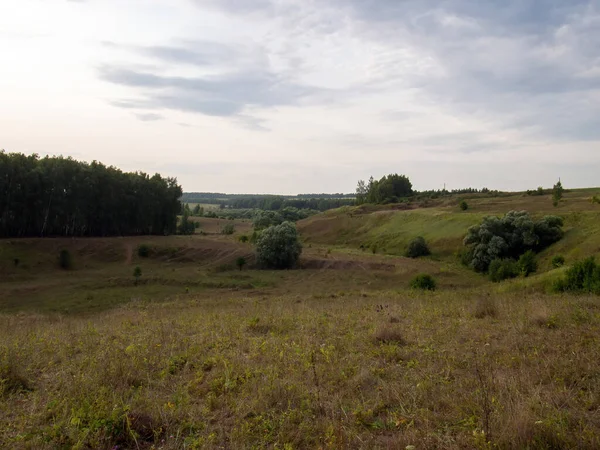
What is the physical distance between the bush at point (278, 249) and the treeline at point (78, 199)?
71.1 feet

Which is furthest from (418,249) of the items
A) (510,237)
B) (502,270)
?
(502,270)

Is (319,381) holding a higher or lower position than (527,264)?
higher

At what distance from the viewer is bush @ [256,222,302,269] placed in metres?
43.2

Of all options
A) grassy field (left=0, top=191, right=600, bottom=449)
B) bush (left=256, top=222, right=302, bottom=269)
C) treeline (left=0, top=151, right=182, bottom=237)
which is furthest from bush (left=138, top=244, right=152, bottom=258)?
grassy field (left=0, top=191, right=600, bottom=449)

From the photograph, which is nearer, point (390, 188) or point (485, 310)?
point (485, 310)

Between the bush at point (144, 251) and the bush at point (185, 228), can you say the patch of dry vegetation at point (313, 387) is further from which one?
the bush at point (185, 228)

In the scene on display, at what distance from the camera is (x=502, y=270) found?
32344mm

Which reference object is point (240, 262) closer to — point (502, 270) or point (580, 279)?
point (502, 270)

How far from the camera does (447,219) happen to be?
175 ft

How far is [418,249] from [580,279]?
97.7 ft

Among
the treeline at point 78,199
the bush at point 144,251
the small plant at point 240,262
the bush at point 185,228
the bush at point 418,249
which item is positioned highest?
the treeline at point 78,199

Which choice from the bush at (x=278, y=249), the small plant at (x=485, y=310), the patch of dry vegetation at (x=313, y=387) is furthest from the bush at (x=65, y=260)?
the small plant at (x=485, y=310)

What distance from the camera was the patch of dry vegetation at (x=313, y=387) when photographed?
419 cm

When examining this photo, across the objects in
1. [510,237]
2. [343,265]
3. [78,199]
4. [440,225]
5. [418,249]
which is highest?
[78,199]
